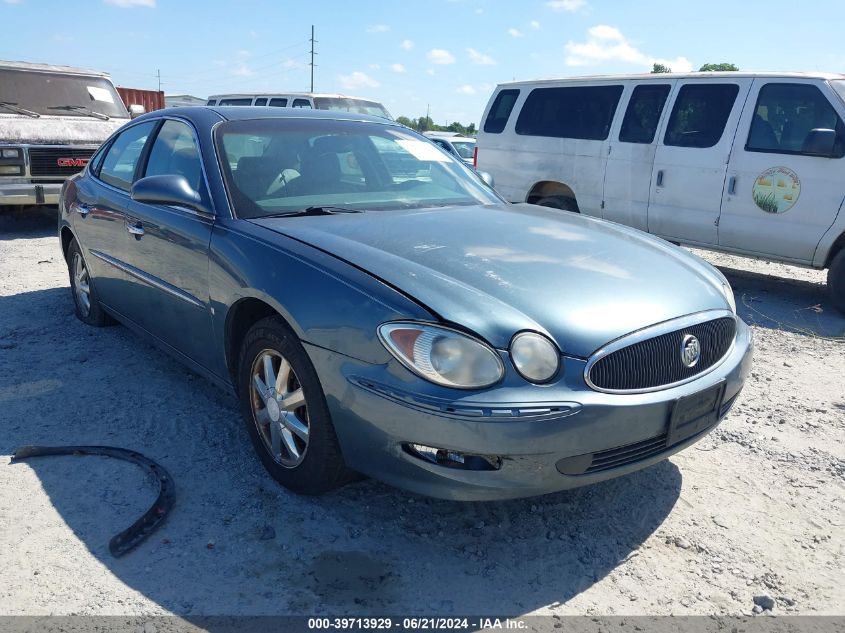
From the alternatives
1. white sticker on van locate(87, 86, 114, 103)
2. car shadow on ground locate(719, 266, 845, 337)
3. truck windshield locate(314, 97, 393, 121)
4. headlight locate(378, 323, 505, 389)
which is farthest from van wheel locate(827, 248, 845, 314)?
Answer: white sticker on van locate(87, 86, 114, 103)

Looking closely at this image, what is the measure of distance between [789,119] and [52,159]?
27.5 ft

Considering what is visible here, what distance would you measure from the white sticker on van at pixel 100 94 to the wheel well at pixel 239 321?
27.6 ft

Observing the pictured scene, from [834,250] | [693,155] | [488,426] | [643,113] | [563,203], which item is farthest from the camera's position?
[563,203]

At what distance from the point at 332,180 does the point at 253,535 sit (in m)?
1.85

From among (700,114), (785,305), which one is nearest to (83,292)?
(700,114)

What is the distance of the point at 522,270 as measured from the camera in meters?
2.79

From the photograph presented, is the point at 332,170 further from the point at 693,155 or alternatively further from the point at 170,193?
the point at 693,155

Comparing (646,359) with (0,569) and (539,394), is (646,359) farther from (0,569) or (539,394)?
(0,569)

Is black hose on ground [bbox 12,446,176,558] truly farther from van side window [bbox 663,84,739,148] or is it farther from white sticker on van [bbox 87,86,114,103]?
white sticker on van [bbox 87,86,114,103]

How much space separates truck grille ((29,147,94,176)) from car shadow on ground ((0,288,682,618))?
6.08 metres

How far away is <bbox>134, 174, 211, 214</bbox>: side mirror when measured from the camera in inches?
132

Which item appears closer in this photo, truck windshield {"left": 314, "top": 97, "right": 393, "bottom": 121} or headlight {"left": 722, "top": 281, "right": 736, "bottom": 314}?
headlight {"left": 722, "top": 281, "right": 736, "bottom": 314}

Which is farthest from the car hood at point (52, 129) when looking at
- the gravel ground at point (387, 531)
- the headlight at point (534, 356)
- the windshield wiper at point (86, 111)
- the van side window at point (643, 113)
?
the headlight at point (534, 356)

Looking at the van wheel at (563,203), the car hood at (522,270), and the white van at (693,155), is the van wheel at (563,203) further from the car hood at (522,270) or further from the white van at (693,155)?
the car hood at (522,270)
